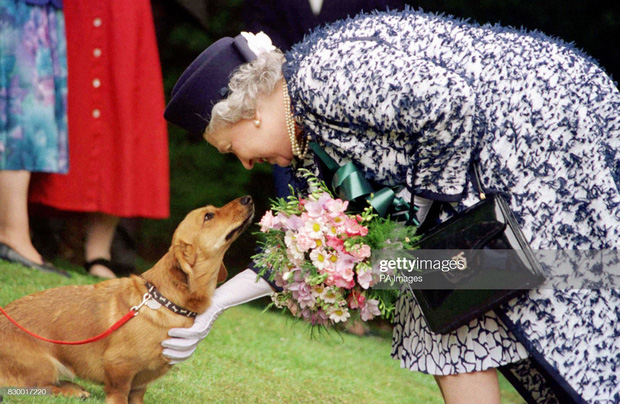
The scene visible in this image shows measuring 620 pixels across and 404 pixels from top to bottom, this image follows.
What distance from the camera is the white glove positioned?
211cm

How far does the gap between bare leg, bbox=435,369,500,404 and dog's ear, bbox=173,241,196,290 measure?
3.11 ft

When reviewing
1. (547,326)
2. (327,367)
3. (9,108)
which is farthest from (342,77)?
(327,367)

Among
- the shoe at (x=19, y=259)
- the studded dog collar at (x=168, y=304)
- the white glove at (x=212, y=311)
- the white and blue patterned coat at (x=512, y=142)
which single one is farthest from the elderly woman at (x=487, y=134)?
the shoe at (x=19, y=259)

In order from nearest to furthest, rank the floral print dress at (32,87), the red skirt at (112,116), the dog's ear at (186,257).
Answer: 1. the dog's ear at (186,257)
2. the floral print dress at (32,87)
3. the red skirt at (112,116)

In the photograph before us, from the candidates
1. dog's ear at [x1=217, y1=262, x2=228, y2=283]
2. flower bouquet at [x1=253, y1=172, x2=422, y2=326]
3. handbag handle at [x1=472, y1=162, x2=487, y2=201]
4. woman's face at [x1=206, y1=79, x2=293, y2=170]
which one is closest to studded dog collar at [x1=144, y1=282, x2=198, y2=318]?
dog's ear at [x1=217, y1=262, x2=228, y2=283]

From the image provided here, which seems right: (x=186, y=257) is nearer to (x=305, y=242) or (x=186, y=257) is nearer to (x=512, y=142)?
(x=305, y=242)

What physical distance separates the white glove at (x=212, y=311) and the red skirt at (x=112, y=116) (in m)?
0.83

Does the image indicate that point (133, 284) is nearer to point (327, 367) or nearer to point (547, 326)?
point (327, 367)

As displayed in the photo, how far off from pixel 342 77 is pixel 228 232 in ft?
3.49

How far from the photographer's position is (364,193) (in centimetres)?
168

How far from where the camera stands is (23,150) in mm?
2453

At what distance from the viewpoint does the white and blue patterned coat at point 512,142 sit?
158cm

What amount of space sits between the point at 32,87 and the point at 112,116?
1.27ft

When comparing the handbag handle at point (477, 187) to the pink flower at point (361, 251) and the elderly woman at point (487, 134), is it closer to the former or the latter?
the elderly woman at point (487, 134)
